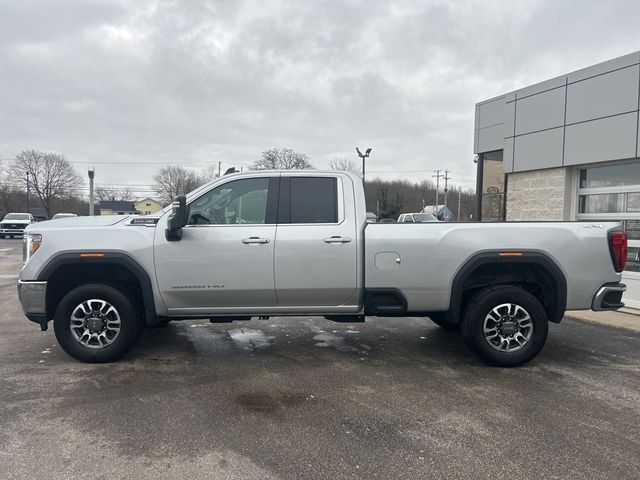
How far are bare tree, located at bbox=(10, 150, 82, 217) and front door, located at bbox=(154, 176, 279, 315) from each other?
83.7 meters

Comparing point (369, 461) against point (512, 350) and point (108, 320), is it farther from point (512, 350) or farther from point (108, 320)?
point (108, 320)

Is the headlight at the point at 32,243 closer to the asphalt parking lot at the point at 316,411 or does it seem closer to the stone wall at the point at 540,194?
the asphalt parking lot at the point at 316,411

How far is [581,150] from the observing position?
1072 centimetres

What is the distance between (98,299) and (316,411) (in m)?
2.65

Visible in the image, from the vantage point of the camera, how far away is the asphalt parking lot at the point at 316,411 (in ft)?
10.1

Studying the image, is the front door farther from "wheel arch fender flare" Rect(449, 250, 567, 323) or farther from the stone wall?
the stone wall

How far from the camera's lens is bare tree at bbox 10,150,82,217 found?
7706 centimetres

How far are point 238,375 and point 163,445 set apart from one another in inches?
59.0

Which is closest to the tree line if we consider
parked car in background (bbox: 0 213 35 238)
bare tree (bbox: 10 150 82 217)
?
bare tree (bbox: 10 150 82 217)

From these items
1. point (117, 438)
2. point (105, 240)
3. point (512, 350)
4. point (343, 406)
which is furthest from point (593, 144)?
point (117, 438)

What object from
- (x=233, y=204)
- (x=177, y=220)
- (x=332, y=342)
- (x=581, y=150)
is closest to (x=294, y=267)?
(x=233, y=204)

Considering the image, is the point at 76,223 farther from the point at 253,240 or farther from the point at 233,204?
the point at 253,240

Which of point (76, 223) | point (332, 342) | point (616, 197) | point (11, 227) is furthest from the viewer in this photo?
point (11, 227)

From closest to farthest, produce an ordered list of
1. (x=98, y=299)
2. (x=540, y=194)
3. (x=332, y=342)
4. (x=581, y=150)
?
(x=98, y=299) → (x=332, y=342) → (x=581, y=150) → (x=540, y=194)
